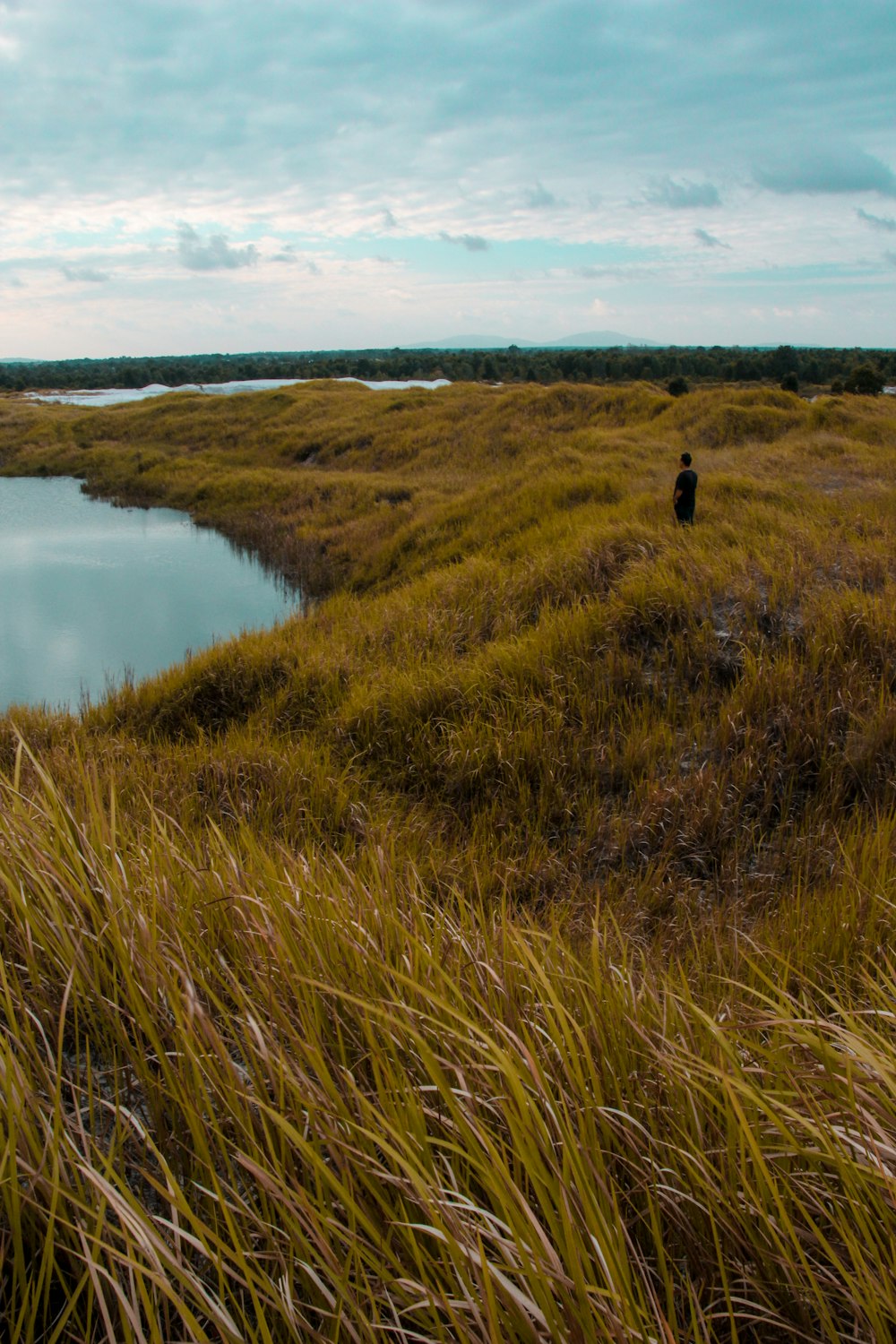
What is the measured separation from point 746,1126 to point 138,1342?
0.99 m

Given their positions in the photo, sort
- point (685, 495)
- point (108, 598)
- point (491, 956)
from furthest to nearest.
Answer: point (108, 598) → point (685, 495) → point (491, 956)

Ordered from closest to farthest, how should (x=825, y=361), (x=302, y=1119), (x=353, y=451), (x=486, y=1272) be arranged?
(x=486, y=1272), (x=302, y=1119), (x=353, y=451), (x=825, y=361)

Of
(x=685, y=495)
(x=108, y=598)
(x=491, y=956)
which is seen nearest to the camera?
(x=491, y=956)

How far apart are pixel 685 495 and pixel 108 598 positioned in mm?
10768

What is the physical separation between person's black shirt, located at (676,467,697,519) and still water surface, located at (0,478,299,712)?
18.9ft

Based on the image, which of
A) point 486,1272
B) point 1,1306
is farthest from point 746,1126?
point 1,1306

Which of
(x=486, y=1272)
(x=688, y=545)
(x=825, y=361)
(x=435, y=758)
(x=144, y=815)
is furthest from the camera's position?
(x=825, y=361)

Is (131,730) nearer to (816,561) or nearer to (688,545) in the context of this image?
(688,545)

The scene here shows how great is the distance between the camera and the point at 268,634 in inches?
380

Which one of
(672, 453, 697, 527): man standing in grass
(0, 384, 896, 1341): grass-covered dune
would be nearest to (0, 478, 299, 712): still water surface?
(0, 384, 896, 1341): grass-covered dune

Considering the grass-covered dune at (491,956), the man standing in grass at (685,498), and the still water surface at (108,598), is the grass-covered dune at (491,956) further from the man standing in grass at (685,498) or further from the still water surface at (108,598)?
the still water surface at (108,598)

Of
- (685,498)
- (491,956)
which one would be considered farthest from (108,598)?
(491,956)

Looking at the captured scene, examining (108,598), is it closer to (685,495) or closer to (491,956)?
(685,495)

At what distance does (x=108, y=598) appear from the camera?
583 inches
